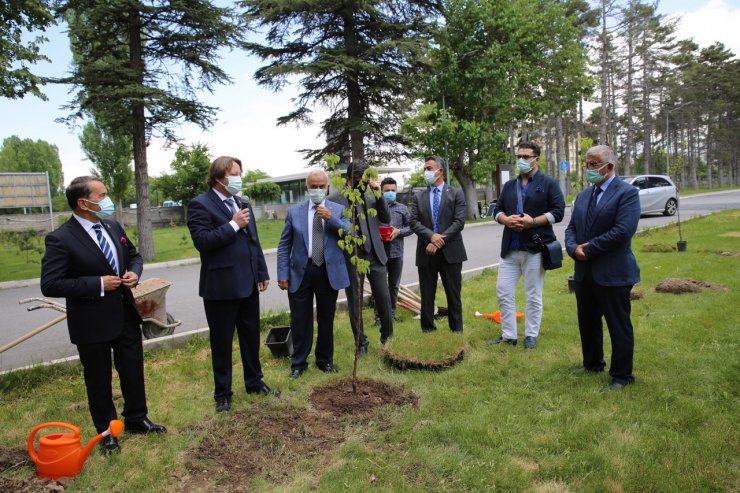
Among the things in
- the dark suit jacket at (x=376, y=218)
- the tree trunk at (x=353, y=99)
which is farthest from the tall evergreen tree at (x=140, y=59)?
the dark suit jacket at (x=376, y=218)

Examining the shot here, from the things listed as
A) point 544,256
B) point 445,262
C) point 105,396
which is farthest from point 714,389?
point 105,396

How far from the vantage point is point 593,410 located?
145 inches

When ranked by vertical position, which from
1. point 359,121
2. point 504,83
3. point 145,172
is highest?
point 504,83

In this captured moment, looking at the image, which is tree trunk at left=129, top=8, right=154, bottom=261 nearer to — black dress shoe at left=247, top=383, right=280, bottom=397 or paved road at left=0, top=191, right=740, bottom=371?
paved road at left=0, top=191, right=740, bottom=371

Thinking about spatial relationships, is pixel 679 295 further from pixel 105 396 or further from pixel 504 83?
pixel 504 83

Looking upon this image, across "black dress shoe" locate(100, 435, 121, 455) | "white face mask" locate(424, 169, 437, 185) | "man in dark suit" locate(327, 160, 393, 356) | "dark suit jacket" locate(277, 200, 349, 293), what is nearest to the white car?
"white face mask" locate(424, 169, 437, 185)

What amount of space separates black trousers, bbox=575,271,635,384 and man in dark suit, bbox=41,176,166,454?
3.73 metres

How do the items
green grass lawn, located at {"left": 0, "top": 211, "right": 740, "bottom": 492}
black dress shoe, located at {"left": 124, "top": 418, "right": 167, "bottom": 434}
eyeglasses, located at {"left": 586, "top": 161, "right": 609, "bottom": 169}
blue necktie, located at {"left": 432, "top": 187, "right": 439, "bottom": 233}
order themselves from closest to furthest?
green grass lawn, located at {"left": 0, "top": 211, "right": 740, "bottom": 492} < black dress shoe, located at {"left": 124, "top": 418, "right": 167, "bottom": 434} < eyeglasses, located at {"left": 586, "top": 161, "right": 609, "bottom": 169} < blue necktie, located at {"left": 432, "top": 187, "right": 439, "bottom": 233}

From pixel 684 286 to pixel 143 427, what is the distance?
24.0 ft

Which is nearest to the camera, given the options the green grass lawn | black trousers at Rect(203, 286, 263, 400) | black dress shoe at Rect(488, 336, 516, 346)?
the green grass lawn

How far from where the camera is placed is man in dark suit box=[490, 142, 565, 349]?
199 inches

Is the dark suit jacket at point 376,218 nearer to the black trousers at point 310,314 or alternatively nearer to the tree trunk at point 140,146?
the black trousers at point 310,314

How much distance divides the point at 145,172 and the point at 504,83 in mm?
16818

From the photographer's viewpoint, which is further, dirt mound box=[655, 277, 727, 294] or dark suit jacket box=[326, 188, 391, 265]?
dirt mound box=[655, 277, 727, 294]
